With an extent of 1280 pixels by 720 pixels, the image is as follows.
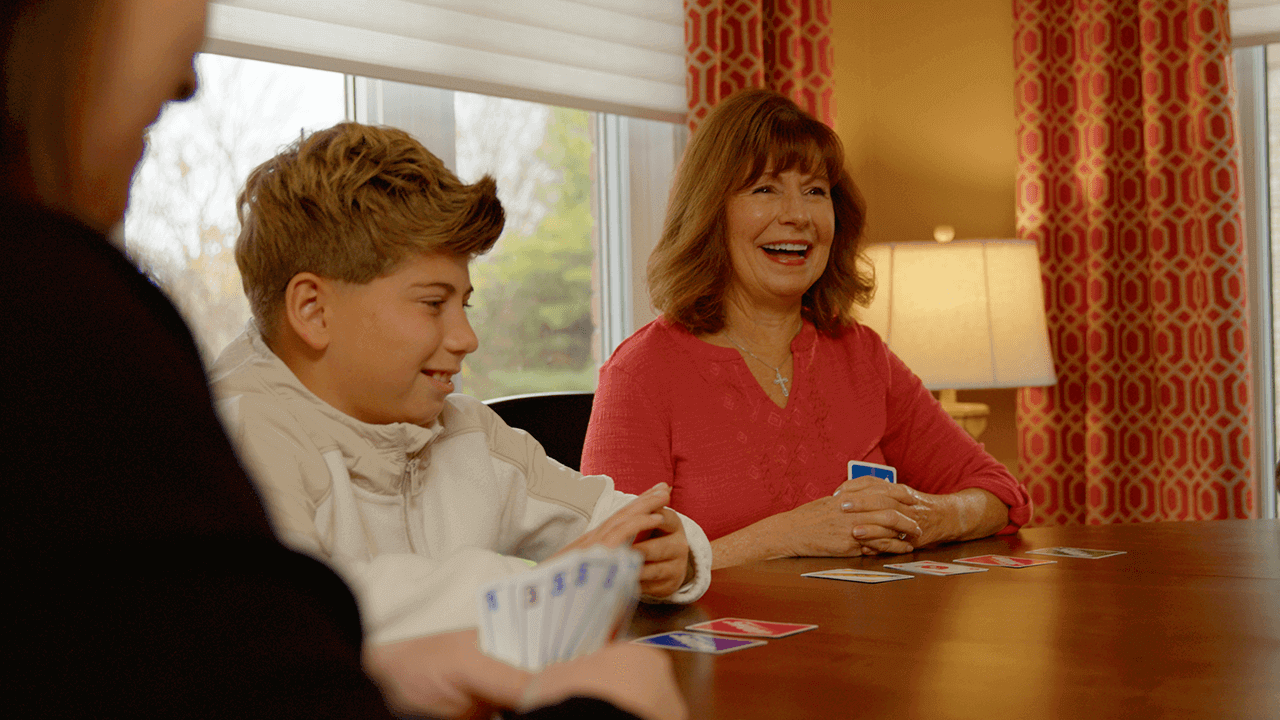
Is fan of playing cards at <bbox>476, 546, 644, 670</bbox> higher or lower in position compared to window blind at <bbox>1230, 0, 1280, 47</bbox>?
lower

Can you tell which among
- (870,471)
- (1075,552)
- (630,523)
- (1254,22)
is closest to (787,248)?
(870,471)

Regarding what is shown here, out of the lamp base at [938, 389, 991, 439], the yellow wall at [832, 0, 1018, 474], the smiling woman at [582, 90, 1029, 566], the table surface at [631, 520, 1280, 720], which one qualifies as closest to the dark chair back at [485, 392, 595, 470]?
the smiling woman at [582, 90, 1029, 566]

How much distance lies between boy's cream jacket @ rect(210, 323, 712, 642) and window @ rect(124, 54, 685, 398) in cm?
103

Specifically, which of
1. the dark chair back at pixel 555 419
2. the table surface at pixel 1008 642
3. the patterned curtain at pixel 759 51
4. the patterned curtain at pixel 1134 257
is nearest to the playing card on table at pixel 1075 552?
the table surface at pixel 1008 642

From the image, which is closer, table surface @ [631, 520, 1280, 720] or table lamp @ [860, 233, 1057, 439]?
table surface @ [631, 520, 1280, 720]

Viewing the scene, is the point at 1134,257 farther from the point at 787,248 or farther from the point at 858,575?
the point at 858,575

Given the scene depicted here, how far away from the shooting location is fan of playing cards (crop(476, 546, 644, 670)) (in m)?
0.51

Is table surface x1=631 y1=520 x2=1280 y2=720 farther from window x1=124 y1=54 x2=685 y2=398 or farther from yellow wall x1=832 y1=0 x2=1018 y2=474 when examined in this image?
yellow wall x1=832 y1=0 x2=1018 y2=474

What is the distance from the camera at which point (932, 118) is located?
4.07 m

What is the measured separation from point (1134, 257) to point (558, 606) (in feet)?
12.0

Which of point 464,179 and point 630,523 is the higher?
point 464,179

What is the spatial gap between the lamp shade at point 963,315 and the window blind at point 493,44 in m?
0.88

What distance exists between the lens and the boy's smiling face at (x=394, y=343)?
1.24 metres

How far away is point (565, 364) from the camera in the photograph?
133 inches
